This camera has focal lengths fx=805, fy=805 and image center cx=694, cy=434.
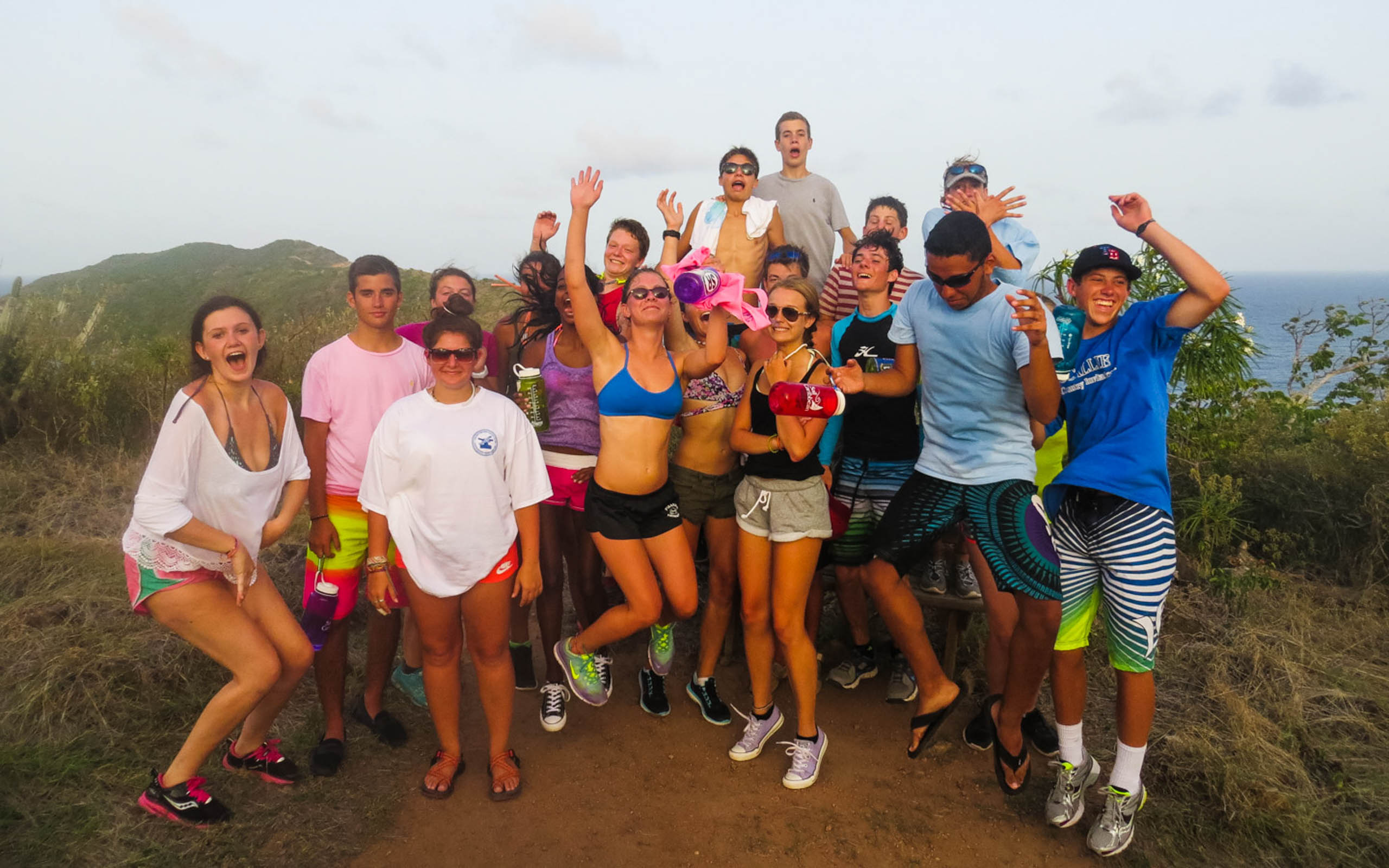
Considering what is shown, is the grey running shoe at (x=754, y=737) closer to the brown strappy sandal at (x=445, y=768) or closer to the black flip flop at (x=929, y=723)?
the black flip flop at (x=929, y=723)

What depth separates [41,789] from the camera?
351 cm

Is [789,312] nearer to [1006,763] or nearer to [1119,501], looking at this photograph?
[1119,501]

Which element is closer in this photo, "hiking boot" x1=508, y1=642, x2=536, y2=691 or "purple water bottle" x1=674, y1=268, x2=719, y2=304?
"purple water bottle" x1=674, y1=268, x2=719, y2=304

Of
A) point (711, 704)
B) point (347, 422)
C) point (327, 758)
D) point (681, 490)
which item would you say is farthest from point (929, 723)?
point (347, 422)

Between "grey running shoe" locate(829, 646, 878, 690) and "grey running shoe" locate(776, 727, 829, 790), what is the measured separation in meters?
0.85

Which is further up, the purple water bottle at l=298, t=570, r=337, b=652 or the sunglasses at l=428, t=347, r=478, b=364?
the sunglasses at l=428, t=347, r=478, b=364

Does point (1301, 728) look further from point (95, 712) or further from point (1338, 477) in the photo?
point (95, 712)

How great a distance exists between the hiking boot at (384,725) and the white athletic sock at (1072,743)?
10.9 feet

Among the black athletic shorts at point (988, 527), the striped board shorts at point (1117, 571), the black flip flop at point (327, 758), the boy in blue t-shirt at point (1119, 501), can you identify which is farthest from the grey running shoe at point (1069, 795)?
the black flip flop at point (327, 758)

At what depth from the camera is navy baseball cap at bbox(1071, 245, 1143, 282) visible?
11.4 ft

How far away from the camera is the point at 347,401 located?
3.87m

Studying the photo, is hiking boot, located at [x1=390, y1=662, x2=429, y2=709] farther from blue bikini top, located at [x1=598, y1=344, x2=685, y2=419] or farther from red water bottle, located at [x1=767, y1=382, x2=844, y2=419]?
red water bottle, located at [x1=767, y1=382, x2=844, y2=419]

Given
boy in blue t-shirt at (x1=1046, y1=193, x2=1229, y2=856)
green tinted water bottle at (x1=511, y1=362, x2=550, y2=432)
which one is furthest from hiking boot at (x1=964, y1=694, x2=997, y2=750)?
green tinted water bottle at (x1=511, y1=362, x2=550, y2=432)

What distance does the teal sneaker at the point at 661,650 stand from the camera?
458 cm
